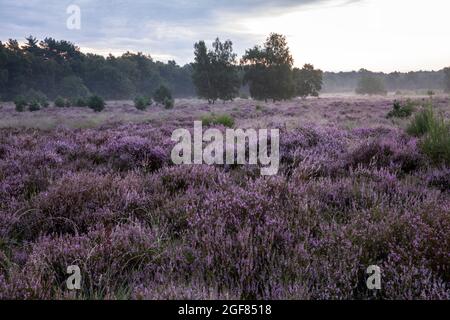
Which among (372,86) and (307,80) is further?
(372,86)

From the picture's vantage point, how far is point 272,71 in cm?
5475

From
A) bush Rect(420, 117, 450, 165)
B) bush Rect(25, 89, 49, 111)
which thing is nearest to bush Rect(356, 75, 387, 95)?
bush Rect(25, 89, 49, 111)

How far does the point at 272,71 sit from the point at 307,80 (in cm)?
1491

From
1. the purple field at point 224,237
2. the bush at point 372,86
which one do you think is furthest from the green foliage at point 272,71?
the purple field at point 224,237

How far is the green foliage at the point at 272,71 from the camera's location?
5484cm

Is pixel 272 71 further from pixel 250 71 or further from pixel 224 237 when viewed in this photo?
pixel 224 237

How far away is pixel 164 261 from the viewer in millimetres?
2570

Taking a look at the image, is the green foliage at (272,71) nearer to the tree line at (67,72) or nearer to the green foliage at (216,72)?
the green foliage at (216,72)

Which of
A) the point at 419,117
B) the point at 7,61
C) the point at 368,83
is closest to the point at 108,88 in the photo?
the point at 7,61

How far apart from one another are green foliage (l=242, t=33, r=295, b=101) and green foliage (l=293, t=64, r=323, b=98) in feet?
30.4

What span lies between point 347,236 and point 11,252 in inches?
110

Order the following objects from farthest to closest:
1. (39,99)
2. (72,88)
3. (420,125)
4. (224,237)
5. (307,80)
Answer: (72,88)
(307,80)
(39,99)
(420,125)
(224,237)

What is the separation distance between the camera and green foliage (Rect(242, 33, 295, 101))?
54.8m

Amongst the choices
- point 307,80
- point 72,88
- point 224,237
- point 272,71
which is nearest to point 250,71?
point 272,71
